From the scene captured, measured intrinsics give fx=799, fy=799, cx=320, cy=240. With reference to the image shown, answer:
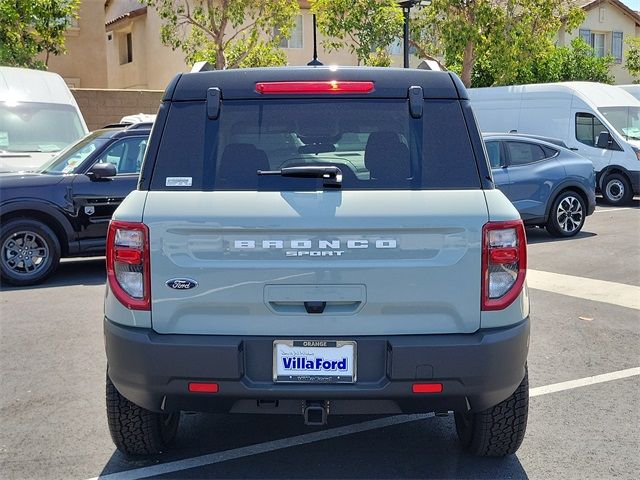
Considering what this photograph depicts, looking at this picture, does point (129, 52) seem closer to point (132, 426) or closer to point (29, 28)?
point (29, 28)

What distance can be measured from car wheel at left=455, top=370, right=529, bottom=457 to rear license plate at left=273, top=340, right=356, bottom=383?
92 cm

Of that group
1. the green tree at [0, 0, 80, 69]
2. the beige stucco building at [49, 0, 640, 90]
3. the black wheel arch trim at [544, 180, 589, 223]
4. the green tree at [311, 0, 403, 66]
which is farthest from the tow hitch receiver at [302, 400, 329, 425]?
the beige stucco building at [49, 0, 640, 90]

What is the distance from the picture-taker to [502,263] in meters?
3.47

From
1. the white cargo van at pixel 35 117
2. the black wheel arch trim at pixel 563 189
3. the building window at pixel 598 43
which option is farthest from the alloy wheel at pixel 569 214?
the building window at pixel 598 43

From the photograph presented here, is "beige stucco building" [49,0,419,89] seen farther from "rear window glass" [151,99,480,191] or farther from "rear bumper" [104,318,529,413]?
"rear bumper" [104,318,529,413]

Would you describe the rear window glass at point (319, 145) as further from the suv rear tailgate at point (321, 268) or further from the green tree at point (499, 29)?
the green tree at point (499, 29)

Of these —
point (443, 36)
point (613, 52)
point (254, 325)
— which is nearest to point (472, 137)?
point (254, 325)

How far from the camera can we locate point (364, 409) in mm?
3480

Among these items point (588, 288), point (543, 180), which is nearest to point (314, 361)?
point (588, 288)

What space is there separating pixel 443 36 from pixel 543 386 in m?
19.4

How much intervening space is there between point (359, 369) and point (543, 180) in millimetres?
9185

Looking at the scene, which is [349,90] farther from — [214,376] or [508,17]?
[508,17]

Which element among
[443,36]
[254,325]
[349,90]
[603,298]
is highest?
[443,36]

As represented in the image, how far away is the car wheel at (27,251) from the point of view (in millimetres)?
8922
